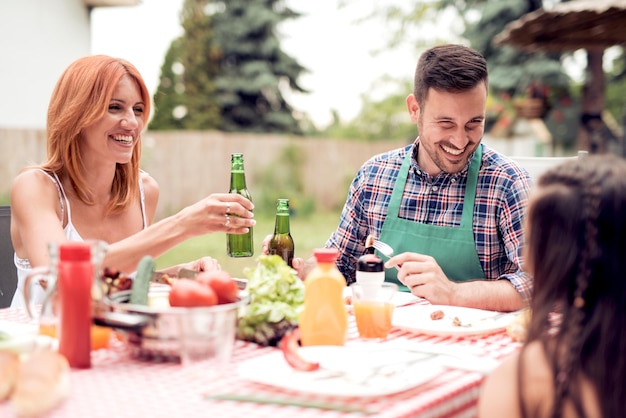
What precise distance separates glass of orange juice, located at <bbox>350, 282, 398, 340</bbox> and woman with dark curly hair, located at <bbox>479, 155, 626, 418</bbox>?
2.15 ft

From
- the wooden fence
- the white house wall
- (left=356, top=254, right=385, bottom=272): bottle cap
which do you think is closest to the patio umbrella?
(left=356, top=254, right=385, bottom=272): bottle cap

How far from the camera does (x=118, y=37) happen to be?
15.9 meters

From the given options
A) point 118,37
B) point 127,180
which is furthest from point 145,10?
point 127,180

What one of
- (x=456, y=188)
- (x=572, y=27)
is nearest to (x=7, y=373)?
(x=456, y=188)

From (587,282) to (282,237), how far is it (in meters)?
1.45

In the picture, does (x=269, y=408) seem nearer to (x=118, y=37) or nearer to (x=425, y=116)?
(x=425, y=116)

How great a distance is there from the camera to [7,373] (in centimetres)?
143

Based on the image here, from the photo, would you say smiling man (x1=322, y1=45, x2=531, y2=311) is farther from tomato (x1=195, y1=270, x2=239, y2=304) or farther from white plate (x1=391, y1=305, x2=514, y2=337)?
tomato (x1=195, y1=270, x2=239, y2=304)

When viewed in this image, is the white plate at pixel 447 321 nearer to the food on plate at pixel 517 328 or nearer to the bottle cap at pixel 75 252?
the food on plate at pixel 517 328

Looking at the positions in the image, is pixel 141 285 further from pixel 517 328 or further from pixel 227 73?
pixel 227 73

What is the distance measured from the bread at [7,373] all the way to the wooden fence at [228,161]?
1371cm

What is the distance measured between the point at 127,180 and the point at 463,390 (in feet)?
6.45

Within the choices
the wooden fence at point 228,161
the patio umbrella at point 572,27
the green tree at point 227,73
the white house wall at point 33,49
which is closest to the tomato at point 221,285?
the patio umbrella at point 572,27

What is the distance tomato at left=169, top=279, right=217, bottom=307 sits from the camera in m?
1.73
